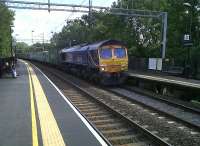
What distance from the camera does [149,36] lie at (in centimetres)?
6206

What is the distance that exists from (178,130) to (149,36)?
166 feet

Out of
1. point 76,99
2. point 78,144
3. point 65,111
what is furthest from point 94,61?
point 78,144

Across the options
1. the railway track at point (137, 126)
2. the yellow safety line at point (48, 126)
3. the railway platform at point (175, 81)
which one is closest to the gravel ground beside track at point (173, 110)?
the railway track at point (137, 126)

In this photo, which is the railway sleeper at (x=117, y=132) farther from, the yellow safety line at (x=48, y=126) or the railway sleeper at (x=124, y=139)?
the yellow safety line at (x=48, y=126)

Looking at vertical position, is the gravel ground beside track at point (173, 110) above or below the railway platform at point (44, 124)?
below

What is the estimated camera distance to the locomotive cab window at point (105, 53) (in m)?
27.5

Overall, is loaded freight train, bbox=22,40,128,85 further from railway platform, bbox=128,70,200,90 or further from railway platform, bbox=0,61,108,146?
railway platform, bbox=0,61,108,146

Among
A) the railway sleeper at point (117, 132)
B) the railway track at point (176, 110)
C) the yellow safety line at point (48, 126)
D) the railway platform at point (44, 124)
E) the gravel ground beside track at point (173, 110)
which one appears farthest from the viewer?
the gravel ground beside track at point (173, 110)

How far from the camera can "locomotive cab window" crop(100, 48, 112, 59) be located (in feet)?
90.3

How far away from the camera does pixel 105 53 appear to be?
27.7 meters

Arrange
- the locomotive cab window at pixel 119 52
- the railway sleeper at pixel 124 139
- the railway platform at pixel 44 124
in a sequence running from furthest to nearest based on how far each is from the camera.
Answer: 1. the locomotive cab window at pixel 119 52
2. the railway sleeper at pixel 124 139
3. the railway platform at pixel 44 124

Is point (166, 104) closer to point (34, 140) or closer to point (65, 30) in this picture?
point (34, 140)

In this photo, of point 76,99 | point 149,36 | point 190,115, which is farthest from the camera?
point 149,36

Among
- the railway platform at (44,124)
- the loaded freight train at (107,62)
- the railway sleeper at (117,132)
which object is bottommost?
the railway sleeper at (117,132)
